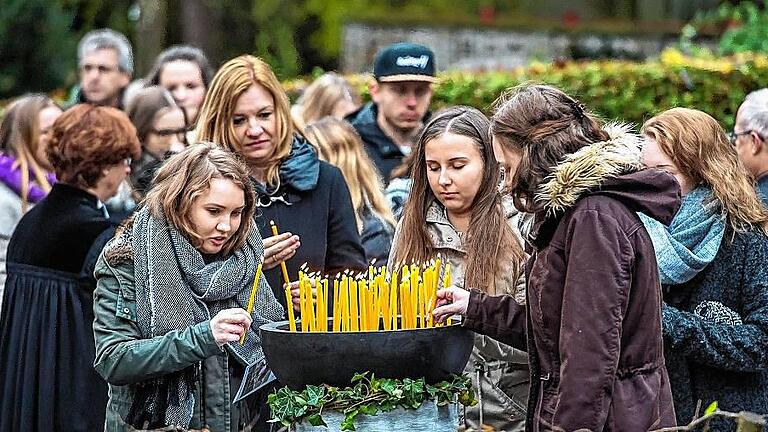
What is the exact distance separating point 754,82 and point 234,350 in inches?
190

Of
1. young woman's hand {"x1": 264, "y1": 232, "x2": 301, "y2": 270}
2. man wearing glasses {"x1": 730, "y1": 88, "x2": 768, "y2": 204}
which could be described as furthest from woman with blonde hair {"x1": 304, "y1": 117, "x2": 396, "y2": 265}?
man wearing glasses {"x1": 730, "y1": 88, "x2": 768, "y2": 204}

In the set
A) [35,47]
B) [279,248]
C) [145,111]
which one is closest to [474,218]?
[279,248]

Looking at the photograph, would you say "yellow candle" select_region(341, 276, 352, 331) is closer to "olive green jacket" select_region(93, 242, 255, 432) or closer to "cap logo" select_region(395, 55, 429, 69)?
"olive green jacket" select_region(93, 242, 255, 432)

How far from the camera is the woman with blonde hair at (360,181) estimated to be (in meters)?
5.55

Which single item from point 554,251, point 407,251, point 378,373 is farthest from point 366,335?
point 407,251

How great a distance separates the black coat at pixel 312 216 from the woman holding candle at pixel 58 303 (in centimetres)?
66

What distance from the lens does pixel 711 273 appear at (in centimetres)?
403

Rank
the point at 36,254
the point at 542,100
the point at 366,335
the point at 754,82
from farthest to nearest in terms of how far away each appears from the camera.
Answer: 1. the point at 754,82
2. the point at 36,254
3. the point at 542,100
4. the point at 366,335

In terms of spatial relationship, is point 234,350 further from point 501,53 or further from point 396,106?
point 501,53

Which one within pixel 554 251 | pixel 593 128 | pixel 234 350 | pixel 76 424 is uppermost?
pixel 593 128

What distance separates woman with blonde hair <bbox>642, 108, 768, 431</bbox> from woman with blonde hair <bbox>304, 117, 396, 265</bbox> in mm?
1673

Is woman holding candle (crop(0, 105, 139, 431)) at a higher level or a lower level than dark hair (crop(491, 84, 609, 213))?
lower

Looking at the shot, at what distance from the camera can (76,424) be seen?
474 centimetres

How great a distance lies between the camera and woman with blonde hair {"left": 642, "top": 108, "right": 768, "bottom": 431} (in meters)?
3.90
